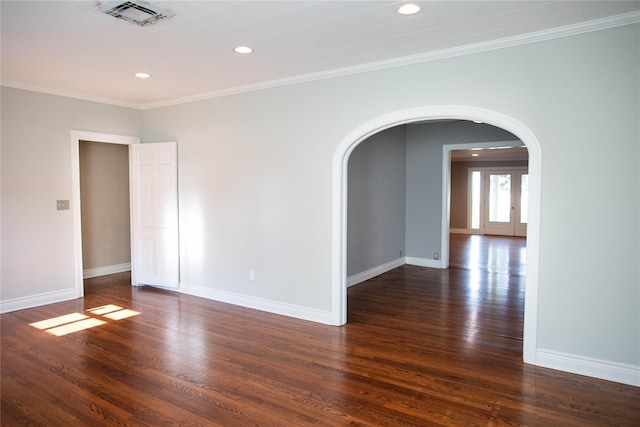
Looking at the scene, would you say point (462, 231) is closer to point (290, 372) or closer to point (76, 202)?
point (76, 202)

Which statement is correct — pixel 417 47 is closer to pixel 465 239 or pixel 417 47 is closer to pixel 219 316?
pixel 219 316

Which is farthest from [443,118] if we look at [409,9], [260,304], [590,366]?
[260,304]

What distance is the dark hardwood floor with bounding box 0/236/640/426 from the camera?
107 inches

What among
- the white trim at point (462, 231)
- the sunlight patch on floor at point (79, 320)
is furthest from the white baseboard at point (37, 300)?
the white trim at point (462, 231)

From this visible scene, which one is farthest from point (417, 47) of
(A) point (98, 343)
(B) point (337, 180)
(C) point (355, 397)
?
(A) point (98, 343)

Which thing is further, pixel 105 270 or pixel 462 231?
pixel 462 231

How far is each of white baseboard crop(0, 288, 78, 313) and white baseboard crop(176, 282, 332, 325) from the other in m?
1.36

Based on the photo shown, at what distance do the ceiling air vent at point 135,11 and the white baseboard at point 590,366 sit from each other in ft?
12.8

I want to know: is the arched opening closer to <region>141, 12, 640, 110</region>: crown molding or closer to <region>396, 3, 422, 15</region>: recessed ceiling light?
<region>141, 12, 640, 110</region>: crown molding

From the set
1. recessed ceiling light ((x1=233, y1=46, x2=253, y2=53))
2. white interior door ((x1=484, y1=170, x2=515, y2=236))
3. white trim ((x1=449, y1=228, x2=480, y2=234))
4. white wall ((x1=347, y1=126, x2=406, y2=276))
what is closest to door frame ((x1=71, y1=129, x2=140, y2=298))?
recessed ceiling light ((x1=233, y1=46, x2=253, y2=53))

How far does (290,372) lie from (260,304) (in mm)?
1784

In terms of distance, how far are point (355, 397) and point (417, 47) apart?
9.53ft

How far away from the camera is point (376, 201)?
6.86 metres

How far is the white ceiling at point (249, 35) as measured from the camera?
9.38ft
